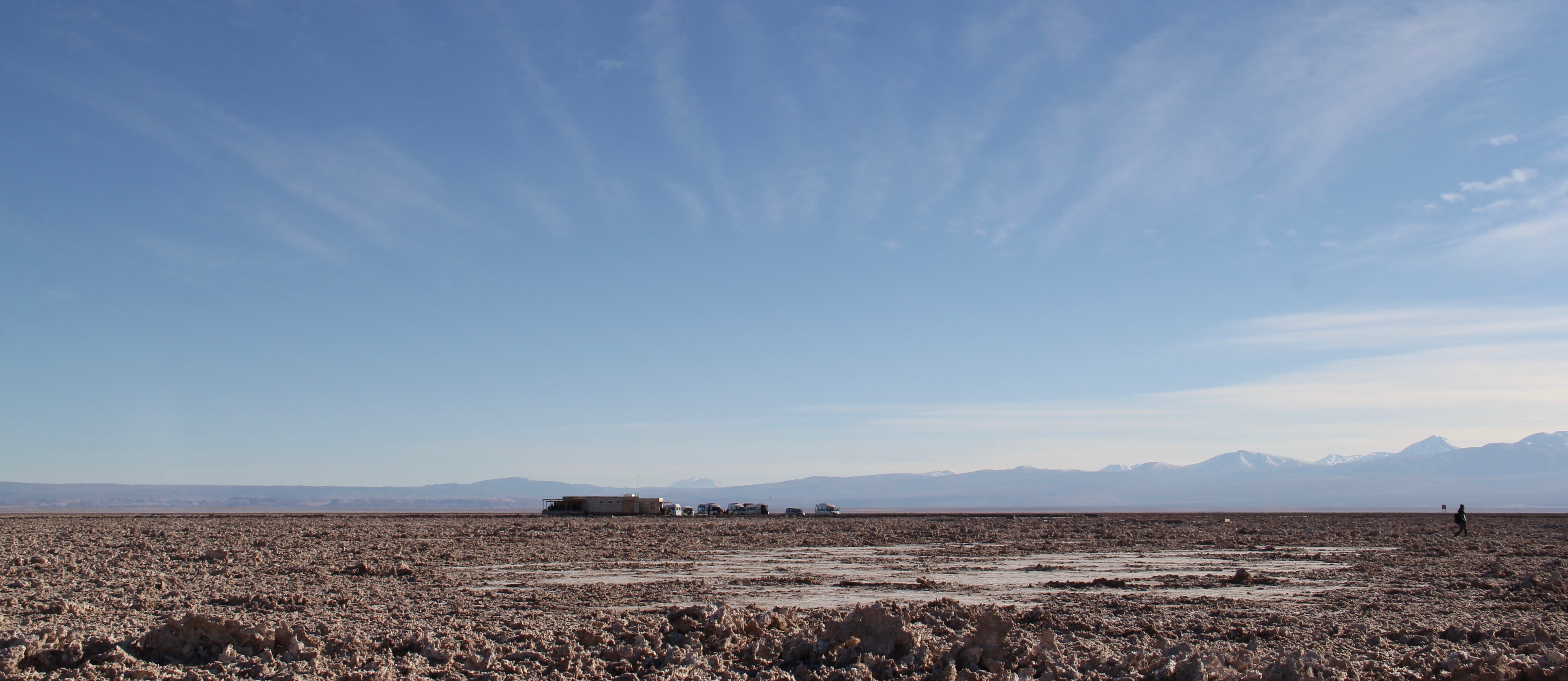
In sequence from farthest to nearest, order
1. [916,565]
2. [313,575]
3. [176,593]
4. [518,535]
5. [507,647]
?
[518,535], [916,565], [313,575], [176,593], [507,647]

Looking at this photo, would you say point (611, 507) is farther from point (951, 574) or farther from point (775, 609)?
point (775, 609)

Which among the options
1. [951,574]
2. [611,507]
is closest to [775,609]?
[951,574]

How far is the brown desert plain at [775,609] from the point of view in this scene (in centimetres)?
1007

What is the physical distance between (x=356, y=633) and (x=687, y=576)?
10.7 meters

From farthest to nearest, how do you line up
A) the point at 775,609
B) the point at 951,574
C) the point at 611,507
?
the point at 611,507
the point at 951,574
the point at 775,609

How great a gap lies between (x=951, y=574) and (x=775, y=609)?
9.84 meters

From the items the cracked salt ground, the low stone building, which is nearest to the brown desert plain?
the cracked salt ground

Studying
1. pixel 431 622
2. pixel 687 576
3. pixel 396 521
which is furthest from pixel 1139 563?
pixel 396 521

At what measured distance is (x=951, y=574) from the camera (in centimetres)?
2344

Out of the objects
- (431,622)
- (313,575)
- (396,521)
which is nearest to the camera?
(431,622)

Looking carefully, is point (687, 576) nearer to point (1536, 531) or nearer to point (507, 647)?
point (507, 647)

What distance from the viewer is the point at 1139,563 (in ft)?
86.4

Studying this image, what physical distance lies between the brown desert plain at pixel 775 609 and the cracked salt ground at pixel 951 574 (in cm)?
14

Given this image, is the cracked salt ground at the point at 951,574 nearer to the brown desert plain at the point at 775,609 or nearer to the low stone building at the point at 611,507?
the brown desert plain at the point at 775,609
